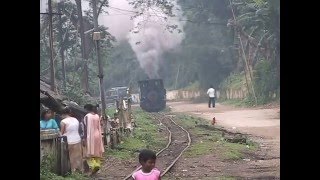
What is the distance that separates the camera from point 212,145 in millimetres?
8086

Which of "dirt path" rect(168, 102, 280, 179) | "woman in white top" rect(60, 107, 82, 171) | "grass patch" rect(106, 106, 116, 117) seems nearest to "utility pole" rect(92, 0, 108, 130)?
"grass patch" rect(106, 106, 116, 117)

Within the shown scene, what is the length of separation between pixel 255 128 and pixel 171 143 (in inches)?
63.0

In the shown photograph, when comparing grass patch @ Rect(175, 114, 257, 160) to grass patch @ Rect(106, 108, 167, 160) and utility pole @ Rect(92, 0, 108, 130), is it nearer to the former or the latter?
grass patch @ Rect(106, 108, 167, 160)

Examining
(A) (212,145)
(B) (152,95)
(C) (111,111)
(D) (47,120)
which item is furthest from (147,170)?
(B) (152,95)

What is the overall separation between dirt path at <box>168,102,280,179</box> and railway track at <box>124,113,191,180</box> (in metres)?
0.22

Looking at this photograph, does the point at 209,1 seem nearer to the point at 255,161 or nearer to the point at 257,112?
the point at 257,112

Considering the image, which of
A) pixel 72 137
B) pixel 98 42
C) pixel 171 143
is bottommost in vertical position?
pixel 171 143

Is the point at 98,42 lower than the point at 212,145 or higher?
higher

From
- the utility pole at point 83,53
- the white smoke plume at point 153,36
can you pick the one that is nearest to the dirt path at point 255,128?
the white smoke plume at point 153,36

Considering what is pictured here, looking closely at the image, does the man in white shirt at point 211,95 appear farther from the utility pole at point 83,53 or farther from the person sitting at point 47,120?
the person sitting at point 47,120

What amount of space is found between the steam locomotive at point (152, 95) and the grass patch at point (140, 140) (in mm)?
225

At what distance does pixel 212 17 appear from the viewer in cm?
809

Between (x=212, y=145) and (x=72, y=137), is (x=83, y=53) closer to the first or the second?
(x=72, y=137)
